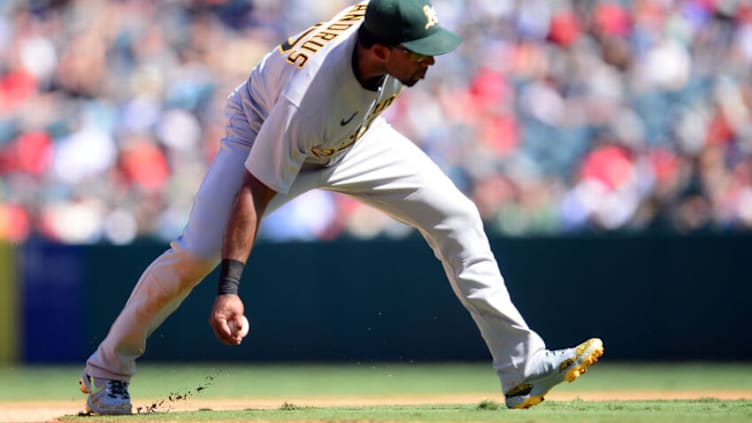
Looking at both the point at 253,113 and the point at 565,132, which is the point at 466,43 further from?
the point at 253,113

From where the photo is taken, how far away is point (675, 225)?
10039mm

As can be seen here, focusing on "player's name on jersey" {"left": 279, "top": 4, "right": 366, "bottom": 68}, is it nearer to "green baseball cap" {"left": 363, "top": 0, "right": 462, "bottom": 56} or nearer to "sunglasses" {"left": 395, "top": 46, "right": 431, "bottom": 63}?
"green baseball cap" {"left": 363, "top": 0, "right": 462, "bottom": 56}

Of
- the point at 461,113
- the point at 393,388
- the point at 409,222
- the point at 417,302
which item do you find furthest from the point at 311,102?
the point at 461,113

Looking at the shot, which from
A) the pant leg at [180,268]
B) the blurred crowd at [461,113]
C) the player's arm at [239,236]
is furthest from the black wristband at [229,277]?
the blurred crowd at [461,113]

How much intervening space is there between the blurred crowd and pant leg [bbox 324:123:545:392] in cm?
460

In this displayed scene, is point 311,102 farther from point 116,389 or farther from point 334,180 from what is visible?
point 116,389

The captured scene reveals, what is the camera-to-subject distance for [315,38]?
5141 millimetres

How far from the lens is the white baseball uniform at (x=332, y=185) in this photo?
4945 mm

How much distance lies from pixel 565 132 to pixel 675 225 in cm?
149

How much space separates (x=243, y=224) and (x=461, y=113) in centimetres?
663

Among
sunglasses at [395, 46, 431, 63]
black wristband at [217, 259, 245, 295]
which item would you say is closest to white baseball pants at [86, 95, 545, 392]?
black wristband at [217, 259, 245, 295]

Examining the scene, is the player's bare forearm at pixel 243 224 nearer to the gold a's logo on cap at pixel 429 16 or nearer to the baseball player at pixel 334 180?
the baseball player at pixel 334 180

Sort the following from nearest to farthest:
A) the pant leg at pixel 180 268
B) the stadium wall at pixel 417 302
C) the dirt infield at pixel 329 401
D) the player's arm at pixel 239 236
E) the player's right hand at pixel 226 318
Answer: the player's right hand at pixel 226 318
the player's arm at pixel 239 236
the pant leg at pixel 180 268
the dirt infield at pixel 329 401
the stadium wall at pixel 417 302

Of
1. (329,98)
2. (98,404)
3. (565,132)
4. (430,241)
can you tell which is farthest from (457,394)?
(565,132)
